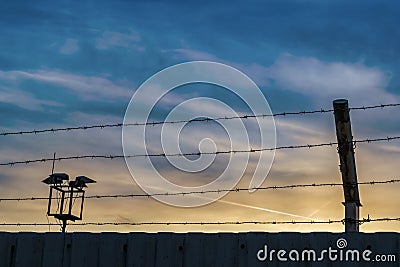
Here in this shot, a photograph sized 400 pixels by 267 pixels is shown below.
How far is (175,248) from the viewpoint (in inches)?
390

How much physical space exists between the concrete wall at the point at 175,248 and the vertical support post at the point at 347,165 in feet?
0.81

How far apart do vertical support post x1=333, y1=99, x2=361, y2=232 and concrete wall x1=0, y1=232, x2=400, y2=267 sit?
0.25 meters

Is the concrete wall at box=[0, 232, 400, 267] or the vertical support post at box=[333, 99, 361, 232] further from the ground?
the vertical support post at box=[333, 99, 361, 232]

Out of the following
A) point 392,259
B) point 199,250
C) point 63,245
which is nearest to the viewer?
point 392,259

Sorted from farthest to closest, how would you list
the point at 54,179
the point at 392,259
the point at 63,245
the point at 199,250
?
the point at 54,179, the point at 63,245, the point at 199,250, the point at 392,259

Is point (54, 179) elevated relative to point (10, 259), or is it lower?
elevated

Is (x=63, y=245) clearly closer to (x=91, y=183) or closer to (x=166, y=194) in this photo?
(x=166, y=194)

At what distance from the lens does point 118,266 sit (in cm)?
1008

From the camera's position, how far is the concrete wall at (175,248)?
365 inches

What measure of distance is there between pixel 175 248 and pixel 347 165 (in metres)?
2.60

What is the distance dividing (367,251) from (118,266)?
3.40 meters

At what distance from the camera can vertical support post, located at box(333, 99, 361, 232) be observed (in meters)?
9.17

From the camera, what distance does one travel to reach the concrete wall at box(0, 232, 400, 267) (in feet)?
30.4

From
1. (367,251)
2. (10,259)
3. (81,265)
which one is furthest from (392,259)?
(10,259)
